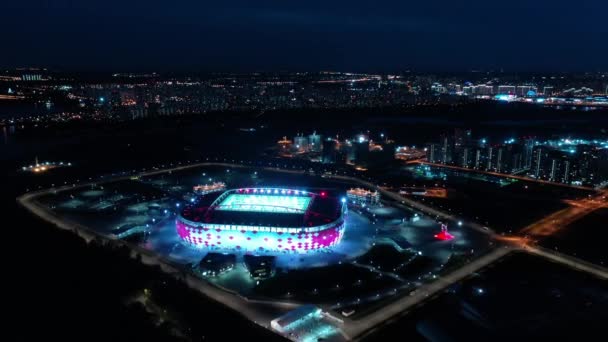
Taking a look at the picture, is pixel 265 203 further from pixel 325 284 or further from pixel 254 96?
pixel 254 96

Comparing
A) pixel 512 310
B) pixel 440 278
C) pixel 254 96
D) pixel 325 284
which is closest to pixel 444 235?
pixel 440 278

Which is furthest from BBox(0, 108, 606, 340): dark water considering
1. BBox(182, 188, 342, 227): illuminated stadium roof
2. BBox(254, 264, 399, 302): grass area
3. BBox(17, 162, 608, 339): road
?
BBox(182, 188, 342, 227): illuminated stadium roof

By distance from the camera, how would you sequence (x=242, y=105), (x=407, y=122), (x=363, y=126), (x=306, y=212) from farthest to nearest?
(x=242, y=105), (x=407, y=122), (x=363, y=126), (x=306, y=212)

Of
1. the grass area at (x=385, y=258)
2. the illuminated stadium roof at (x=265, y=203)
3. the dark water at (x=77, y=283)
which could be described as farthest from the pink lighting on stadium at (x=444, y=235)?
the dark water at (x=77, y=283)

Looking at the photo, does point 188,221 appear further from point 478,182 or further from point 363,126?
point 363,126

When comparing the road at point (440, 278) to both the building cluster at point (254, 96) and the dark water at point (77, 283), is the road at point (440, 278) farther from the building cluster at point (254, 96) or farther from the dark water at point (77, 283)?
the building cluster at point (254, 96)

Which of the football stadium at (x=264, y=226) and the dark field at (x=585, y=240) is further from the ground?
the football stadium at (x=264, y=226)

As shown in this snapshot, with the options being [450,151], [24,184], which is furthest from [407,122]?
[24,184]
